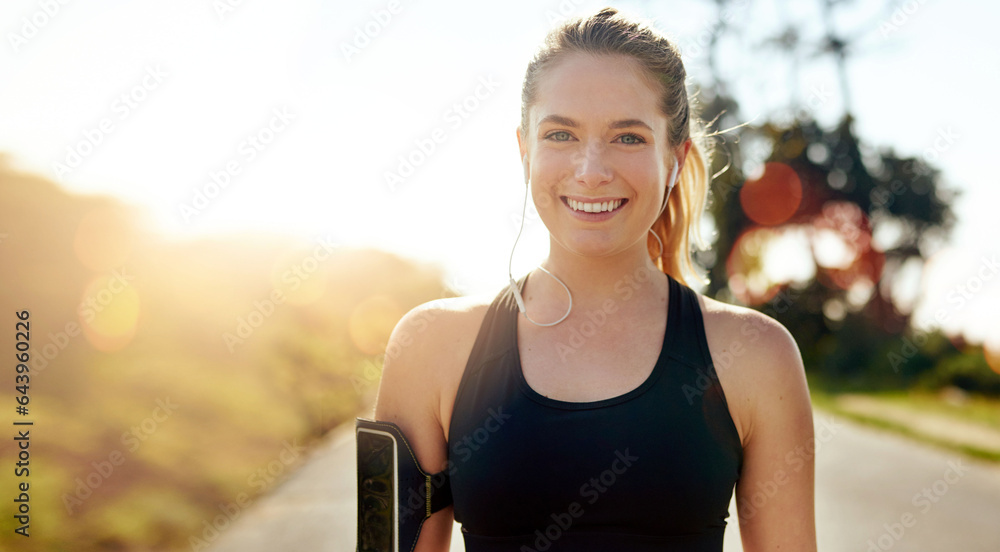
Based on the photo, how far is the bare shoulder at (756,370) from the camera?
1.68m

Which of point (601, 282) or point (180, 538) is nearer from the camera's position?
point (601, 282)

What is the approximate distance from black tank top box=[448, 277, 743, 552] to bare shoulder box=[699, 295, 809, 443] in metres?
0.04

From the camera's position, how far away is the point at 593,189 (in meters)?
1.71

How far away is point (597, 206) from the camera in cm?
175

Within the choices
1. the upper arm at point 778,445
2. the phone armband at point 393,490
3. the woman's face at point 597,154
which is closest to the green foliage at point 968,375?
the upper arm at point 778,445

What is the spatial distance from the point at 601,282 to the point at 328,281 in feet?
24.7

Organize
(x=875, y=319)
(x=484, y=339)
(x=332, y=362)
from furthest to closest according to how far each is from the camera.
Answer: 1. (x=875, y=319)
2. (x=332, y=362)
3. (x=484, y=339)

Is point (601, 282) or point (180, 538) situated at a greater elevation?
point (601, 282)

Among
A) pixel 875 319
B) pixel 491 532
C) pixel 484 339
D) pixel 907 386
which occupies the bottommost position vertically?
pixel 907 386

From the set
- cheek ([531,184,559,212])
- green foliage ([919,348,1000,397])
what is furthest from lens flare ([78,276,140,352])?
green foliage ([919,348,1000,397])

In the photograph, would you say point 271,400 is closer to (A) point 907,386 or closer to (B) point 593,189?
(B) point 593,189

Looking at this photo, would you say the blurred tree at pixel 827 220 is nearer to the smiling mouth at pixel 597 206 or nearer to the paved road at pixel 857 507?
the paved road at pixel 857 507

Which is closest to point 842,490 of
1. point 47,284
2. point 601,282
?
point 601,282

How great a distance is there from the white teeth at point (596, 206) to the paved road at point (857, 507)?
11.8 ft
